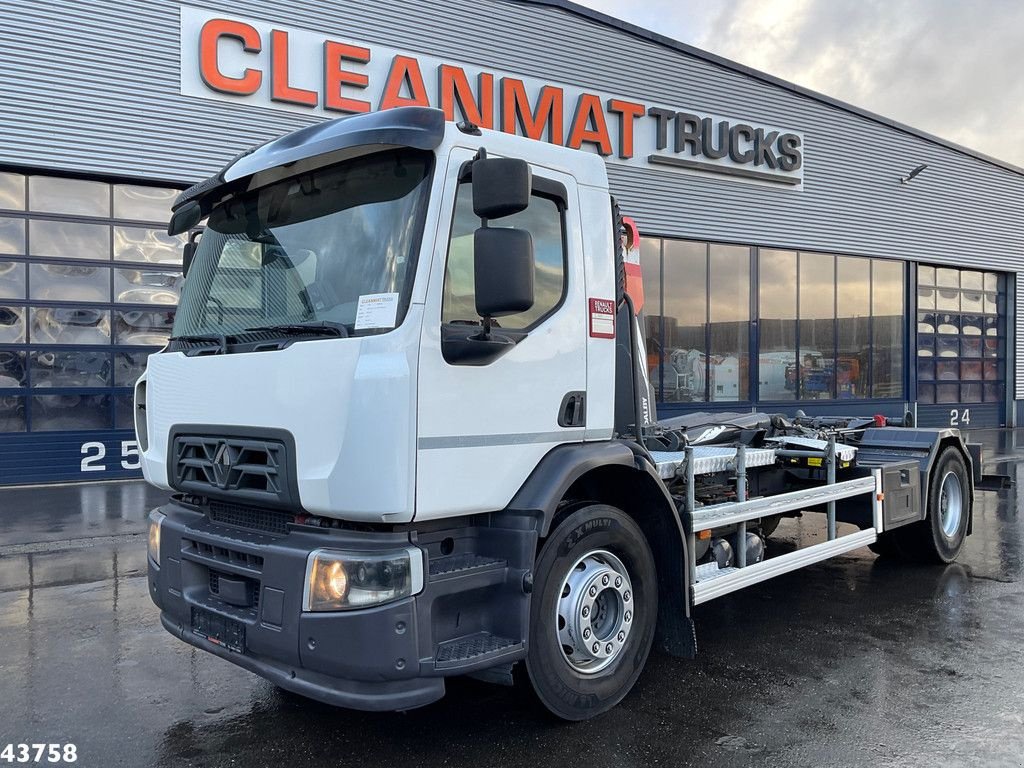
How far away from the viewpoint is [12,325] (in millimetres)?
11727

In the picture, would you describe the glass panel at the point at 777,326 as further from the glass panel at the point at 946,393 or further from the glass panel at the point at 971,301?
the glass panel at the point at 971,301

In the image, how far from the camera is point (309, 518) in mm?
3342

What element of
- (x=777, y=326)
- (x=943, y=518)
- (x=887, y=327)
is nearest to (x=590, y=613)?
(x=943, y=518)

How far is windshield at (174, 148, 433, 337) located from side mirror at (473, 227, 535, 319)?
0.30 metres

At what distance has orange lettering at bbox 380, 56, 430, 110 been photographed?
13711 mm

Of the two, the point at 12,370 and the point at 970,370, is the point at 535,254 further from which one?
the point at 970,370

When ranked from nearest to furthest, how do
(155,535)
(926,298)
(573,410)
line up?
1. (573,410)
2. (155,535)
3. (926,298)

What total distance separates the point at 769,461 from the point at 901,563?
2.49 meters

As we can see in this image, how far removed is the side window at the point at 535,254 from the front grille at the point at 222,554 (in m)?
1.30

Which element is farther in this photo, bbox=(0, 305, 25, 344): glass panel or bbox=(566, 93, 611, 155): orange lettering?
bbox=(566, 93, 611, 155): orange lettering

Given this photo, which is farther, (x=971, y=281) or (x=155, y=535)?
(x=971, y=281)

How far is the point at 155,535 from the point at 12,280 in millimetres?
9735

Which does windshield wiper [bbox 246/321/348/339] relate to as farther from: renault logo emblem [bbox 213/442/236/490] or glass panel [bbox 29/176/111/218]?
glass panel [bbox 29/176/111/218]

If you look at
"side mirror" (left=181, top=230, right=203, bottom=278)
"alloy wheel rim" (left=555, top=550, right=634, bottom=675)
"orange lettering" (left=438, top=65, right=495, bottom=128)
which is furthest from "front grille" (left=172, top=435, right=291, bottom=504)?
"orange lettering" (left=438, top=65, right=495, bottom=128)
